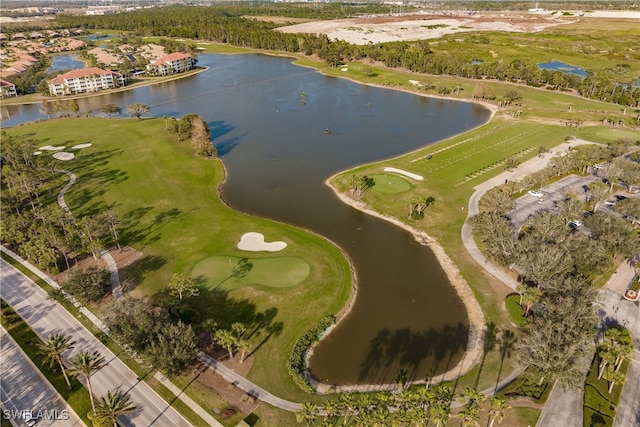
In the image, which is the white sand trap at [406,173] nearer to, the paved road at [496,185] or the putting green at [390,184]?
the putting green at [390,184]

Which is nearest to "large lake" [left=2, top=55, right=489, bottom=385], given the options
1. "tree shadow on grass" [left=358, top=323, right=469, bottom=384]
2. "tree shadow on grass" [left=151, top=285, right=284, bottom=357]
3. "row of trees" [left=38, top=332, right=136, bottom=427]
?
"tree shadow on grass" [left=358, top=323, right=469, bottom=384]

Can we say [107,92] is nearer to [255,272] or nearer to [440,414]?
[255,272]

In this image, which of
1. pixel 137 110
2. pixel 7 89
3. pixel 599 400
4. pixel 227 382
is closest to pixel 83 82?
pixel 7 89

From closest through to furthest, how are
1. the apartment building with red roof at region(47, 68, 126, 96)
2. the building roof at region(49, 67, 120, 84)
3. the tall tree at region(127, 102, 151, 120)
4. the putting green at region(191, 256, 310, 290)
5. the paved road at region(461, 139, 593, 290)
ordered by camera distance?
the putting green at region(191, 256, 310, 290)
the paved road at region(461, 139, 593, 290)
the tall tree at region(127, 102, 151, 120)
the building roof at region(49, 67, 120, 84)
the apartment building with red roof at region(47, 68, 126, 96)

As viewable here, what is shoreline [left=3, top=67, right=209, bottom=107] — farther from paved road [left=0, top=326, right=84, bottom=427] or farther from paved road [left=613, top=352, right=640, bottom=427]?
paved road [left=613, top=352, right=640, bottom=427]

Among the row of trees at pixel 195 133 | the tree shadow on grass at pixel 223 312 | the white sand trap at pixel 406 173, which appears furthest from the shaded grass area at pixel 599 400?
the row of trees at pixel 195 133

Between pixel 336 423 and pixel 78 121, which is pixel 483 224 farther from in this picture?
pixel 78 121
